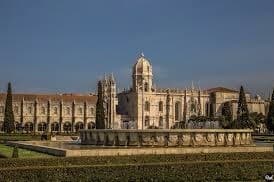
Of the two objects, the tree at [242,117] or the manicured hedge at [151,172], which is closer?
the manicured hedge at [151,172]

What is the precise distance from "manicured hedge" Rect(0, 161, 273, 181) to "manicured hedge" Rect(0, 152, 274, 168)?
0.85 metres

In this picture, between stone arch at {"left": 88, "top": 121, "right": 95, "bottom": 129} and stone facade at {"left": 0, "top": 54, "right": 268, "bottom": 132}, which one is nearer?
stone facade at {"left": 0, "top": 54, "right": 268, "bottom": 132}

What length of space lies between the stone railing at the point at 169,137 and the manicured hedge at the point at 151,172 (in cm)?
644

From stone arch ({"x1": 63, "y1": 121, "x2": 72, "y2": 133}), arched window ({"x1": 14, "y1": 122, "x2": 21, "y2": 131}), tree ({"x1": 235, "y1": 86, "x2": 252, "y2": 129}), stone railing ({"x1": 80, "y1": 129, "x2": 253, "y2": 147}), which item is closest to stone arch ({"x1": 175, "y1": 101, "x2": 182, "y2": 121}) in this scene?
stone arch ({"x1": 63, "y1": 121, "x2": 72, "y2": 133})

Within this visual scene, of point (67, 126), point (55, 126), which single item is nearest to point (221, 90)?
point (67, 126)

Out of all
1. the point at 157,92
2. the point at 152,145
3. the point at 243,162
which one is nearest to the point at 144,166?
the point at 243,162

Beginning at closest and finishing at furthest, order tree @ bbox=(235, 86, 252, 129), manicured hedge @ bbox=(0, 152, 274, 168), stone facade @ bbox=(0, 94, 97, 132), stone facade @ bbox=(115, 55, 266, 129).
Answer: manicured hedge @ bbox=(0, 152, 274, 168), tree @ bbox=(235, 86, 252, 129), stone facade @ bbox=(0, 94, 97, 132), stone facade @ bbox=(115, 55, 266, 129)

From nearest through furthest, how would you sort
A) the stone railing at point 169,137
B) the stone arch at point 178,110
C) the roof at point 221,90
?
the stone railing at point 169,137 < the stone arch at point 178,110 < the roof at point 221,90

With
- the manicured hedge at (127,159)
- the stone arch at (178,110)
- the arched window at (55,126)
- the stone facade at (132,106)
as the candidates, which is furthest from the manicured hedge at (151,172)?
the stone arch at (178,110)

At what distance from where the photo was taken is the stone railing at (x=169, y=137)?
25234mm

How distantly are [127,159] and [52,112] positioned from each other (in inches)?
2552

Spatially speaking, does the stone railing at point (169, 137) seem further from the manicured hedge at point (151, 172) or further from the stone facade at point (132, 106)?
the stone facade at point (132, 106)

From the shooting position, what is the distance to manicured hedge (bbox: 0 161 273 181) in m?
16.6

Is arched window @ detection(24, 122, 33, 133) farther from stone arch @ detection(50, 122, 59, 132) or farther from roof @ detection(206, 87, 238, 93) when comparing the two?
roof @ detection(206, 87, 238, 93)
